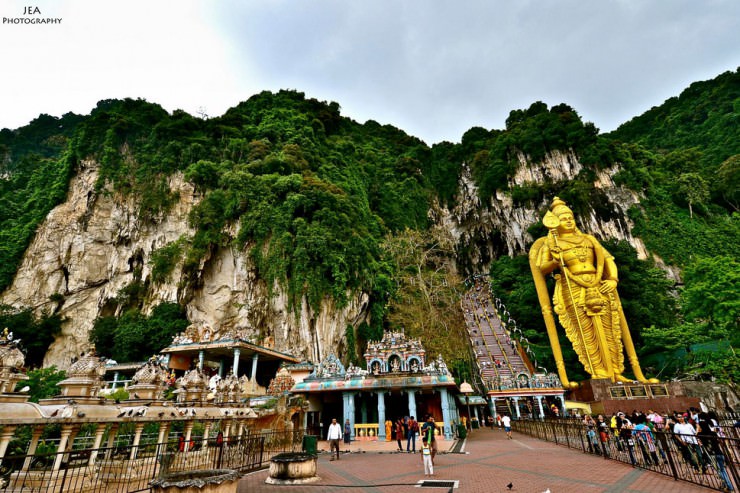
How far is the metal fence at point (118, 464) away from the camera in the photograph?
5910 millimetres

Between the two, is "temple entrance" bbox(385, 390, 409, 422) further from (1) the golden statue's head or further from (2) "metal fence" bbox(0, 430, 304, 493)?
(1) the golden statue's head

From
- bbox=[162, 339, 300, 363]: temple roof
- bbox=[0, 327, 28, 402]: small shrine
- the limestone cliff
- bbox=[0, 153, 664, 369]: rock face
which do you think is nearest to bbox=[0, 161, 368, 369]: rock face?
bbox=[0, 153, 664, 369]: rock face

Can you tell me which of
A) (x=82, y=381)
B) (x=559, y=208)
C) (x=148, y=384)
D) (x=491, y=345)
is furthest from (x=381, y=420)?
(x=559, y=208)

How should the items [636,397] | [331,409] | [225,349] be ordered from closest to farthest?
1. [636,397]
2. [331,409]
3. [225,349]

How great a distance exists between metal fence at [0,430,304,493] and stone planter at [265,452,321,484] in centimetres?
142

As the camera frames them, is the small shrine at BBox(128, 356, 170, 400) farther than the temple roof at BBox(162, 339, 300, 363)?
No

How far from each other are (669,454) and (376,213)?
3622 cm

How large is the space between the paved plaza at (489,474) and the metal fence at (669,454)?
268 mm

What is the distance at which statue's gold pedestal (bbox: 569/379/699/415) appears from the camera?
1636 cm

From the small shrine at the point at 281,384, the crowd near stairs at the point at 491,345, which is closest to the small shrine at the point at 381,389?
the small shrine at the point at 281,384

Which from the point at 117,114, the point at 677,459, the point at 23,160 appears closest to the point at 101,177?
the point at 117,114

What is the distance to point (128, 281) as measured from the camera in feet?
104

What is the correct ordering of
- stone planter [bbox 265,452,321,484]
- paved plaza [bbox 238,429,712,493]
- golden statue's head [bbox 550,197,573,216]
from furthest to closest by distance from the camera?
golden statue's head [bbox 550,197,573,216], stone planter [bbox 265,452,321,484], paved plaza [bbox 238,429,712,493]

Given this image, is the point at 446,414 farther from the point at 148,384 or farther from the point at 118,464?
the point at 118,464
